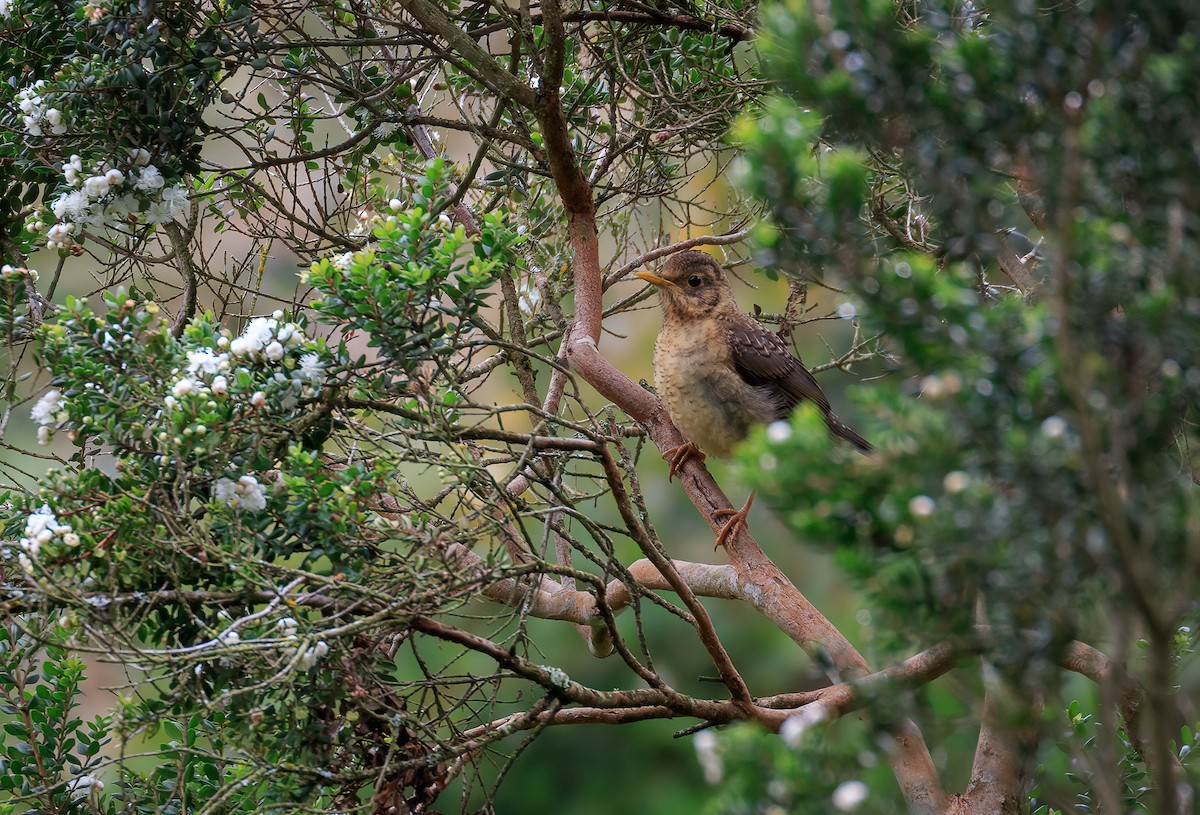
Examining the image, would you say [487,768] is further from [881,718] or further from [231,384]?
[881,718]

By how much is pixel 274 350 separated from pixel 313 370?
102mm

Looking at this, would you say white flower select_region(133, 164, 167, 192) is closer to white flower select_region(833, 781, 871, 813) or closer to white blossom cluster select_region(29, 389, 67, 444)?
white blossom cluster select_region(29, 389, 67, 444)

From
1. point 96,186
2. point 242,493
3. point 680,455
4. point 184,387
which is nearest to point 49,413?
point 184,387

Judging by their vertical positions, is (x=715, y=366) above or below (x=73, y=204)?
above

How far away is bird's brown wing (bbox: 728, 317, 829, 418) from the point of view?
450cm

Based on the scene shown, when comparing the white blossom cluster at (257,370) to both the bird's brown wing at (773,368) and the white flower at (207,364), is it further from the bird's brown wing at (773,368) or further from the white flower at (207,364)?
the bird's brown wing at (773,368)

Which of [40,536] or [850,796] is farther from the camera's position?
[40,536]

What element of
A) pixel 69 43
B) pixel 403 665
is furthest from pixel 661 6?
pixel 403 665

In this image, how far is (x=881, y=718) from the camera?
1479mm

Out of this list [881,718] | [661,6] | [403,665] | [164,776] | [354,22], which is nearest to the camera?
[881,718]

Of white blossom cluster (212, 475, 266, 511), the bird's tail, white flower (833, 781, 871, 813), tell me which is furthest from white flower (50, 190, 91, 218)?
the bird's tail

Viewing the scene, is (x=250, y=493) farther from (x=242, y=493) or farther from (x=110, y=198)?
(x=110, y=198)

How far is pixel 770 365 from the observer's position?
4.50 metres

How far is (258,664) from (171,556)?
0.31m
